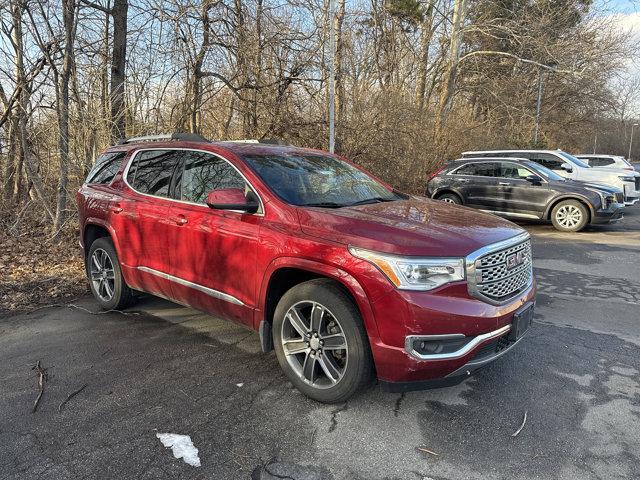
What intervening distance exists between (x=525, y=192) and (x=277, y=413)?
1005cm

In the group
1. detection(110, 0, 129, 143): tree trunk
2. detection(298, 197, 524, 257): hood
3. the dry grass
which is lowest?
the dry grass

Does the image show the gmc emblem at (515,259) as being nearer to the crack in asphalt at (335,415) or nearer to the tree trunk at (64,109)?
the crack in asphalt at (335,415)

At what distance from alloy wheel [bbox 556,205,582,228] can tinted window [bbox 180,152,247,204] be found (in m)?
9.38

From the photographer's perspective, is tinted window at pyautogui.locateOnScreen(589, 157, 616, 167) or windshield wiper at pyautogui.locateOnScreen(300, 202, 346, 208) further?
tinted window at pyautogui.locateOnScreen(589, 157, 616, 167)

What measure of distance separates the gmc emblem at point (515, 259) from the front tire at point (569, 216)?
8.47 metres

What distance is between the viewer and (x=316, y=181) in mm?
4016

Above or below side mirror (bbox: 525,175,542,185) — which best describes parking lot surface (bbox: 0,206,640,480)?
below

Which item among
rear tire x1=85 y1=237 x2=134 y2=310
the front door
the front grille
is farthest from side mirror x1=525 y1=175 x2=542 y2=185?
rear tire x1=85 y1=237 x2=134 y2=310

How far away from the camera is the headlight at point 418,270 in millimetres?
2762

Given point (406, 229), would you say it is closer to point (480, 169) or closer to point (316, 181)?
point (316, 181)

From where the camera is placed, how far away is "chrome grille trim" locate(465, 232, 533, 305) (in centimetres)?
287

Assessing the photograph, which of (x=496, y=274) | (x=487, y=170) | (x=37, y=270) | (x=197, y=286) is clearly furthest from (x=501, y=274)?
(x=487, y=170)

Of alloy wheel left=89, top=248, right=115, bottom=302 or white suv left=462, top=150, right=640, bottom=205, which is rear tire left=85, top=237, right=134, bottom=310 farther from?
white suv left=462, top=150, right=640, bottom=205

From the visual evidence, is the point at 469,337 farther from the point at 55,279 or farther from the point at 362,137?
the point at 362,137
